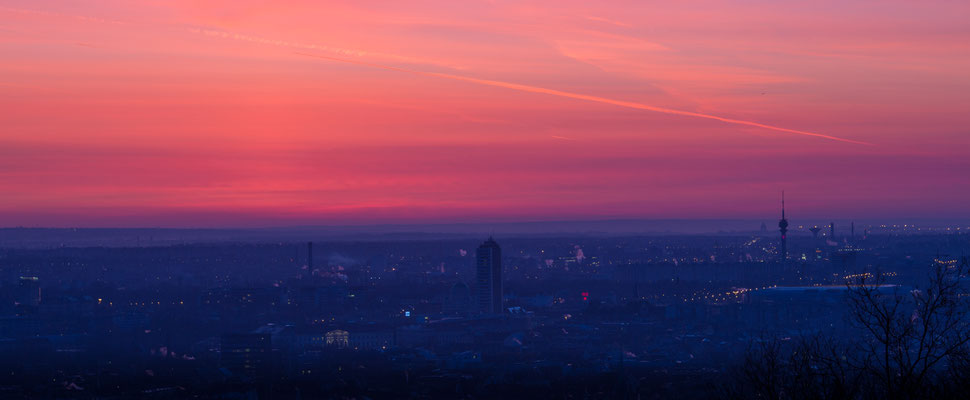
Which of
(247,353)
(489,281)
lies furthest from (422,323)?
(247,353)

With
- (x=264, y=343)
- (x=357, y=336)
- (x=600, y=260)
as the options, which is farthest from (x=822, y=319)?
(x=600, y=260)

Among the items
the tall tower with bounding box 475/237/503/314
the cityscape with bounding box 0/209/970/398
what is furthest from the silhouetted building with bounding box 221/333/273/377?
the tall tower with bounding box 475/237/503/314

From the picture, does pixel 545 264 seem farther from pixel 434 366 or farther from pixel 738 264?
pixel 434 366

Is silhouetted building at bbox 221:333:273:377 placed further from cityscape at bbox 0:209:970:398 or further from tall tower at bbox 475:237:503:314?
tall tower at bbox 475:237:503:314

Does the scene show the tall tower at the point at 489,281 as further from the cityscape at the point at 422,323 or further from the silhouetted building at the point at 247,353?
the silhouetted building at the point at 247,353

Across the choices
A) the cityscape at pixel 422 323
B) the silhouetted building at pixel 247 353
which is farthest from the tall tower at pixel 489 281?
the silhouetted building at pixel 247 353

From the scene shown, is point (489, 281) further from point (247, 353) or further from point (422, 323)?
point (247, 353)
